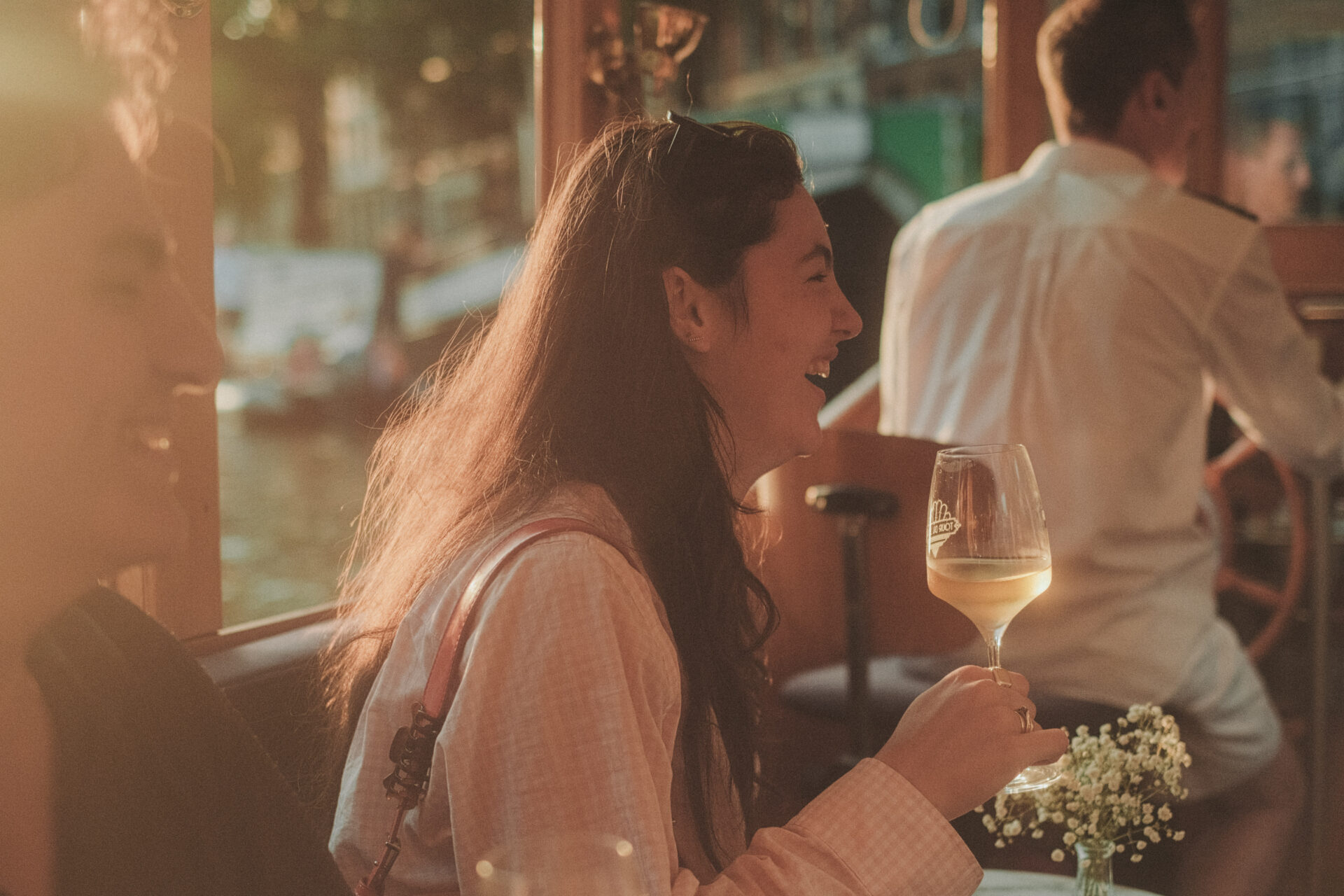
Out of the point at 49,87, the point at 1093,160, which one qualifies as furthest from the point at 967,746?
the point at 1093,160

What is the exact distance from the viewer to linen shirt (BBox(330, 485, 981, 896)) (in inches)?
34.9

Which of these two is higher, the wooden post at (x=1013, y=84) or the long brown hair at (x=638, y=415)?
the wooden post at (x=1013, y=84)

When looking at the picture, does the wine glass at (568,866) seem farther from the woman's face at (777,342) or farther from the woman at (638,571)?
the woman's face at (777,342)

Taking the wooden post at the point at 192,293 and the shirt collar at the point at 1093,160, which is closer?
the wooden post at the point at 192,293

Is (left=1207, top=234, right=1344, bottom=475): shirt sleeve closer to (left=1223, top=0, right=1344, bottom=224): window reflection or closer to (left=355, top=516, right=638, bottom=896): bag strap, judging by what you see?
(left=355, top=516, right=638, bottom=896): bag strap

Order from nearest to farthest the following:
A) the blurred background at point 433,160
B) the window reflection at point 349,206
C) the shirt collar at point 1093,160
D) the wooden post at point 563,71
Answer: the window reflection at point 349,206 → the blurred background at point 433,160 → the shirt collar at point 1093,160 → the wooden post at point 563,71

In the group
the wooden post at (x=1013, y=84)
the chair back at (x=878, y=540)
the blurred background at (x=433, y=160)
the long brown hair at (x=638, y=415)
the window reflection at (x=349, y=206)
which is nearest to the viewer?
the long brown hair at (x=638, y=415)

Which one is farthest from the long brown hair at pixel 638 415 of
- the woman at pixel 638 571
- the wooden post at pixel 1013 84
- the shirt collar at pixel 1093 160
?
the wooden post at pixel 1013 84

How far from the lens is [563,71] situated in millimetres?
2480

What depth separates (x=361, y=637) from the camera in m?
1.24

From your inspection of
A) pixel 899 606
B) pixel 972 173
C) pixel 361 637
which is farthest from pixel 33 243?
pixel 972 173

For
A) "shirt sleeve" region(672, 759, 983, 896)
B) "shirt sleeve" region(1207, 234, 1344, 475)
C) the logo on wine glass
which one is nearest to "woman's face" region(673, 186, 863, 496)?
the logo on wine glass

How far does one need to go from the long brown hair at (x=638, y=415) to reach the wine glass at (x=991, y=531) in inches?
7.9

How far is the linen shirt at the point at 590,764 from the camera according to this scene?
887 millimetres
